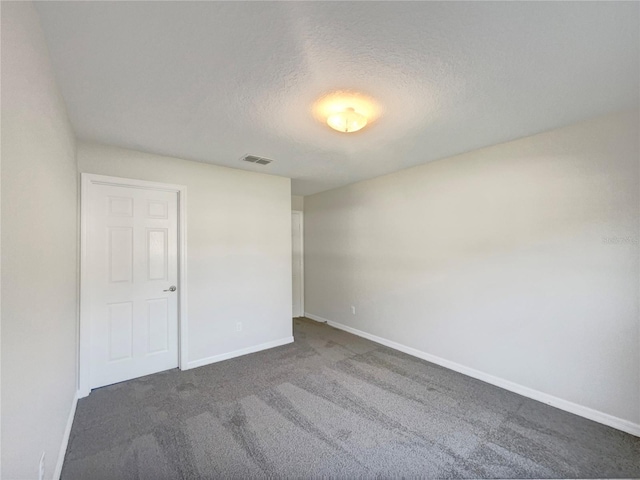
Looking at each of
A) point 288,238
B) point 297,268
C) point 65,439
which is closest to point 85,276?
point 65,439

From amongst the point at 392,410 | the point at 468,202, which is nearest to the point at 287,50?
the point at 468,202

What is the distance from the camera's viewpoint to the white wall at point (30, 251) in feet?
3.15

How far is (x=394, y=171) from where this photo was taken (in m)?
3.83

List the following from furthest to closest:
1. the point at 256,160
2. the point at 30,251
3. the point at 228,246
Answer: the point at 228,246 → the point at 256,160 → the point at 30,251

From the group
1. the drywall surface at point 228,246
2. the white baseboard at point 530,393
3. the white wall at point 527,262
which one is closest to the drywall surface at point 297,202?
the drywall surface at point 228,246

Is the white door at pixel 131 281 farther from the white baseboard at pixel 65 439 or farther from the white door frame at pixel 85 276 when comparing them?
the white baseboard at pixel 65 439

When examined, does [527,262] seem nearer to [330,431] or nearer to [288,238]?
[330,431]

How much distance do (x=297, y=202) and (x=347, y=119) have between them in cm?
350

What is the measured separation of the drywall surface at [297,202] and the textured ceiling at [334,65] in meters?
2.82

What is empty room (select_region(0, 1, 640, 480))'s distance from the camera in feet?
4.28

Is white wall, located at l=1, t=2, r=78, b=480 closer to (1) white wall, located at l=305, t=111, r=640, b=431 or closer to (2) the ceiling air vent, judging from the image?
(2) the ceiling air vent

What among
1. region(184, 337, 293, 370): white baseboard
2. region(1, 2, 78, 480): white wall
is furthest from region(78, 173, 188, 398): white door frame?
region(1, 2, 78, 480): white wall

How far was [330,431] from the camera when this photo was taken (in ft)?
6.94

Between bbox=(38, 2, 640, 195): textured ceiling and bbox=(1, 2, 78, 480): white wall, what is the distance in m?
0.30
